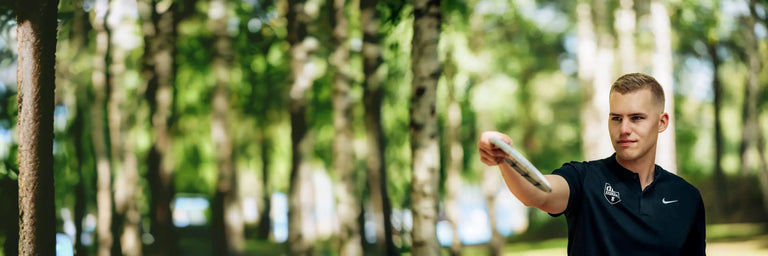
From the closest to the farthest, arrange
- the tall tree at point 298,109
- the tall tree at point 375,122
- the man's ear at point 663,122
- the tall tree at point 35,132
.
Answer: the man's ear at point 663,122, the tall tree at point 35,132, the tall tree at point 375,122, the tall tree at point 298,109

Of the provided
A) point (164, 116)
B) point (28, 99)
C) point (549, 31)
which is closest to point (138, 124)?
point (164, 116)

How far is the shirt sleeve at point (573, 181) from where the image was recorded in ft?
9.96

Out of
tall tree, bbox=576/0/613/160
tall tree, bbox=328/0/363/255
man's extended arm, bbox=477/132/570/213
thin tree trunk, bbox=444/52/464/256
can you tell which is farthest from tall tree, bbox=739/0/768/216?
man's extended arm, bbox=477/132/570/213

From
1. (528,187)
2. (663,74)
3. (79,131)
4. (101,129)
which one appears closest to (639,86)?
(528,187)

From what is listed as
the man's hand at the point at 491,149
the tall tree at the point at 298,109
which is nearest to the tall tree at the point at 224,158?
the tall tree at the point at 298,109

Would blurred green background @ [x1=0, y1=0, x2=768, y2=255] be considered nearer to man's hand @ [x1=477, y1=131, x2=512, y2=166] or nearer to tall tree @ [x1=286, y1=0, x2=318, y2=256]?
tall tree @ [x1=286, y1=0, x2=318, y2=256]

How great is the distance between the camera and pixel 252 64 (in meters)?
18.8

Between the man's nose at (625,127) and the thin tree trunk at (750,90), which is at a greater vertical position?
the thin tree trunk at (750,90)

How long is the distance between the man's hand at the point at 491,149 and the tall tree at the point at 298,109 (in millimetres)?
12300

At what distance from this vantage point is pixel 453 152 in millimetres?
22703

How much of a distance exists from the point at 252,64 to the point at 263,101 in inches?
67.4

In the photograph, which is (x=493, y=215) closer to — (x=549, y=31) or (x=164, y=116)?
(x=549, y=31)

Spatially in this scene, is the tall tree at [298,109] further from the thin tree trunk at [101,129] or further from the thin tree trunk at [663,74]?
the thin tree trunk at [663,74]

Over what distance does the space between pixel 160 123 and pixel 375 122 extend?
4192 mm
